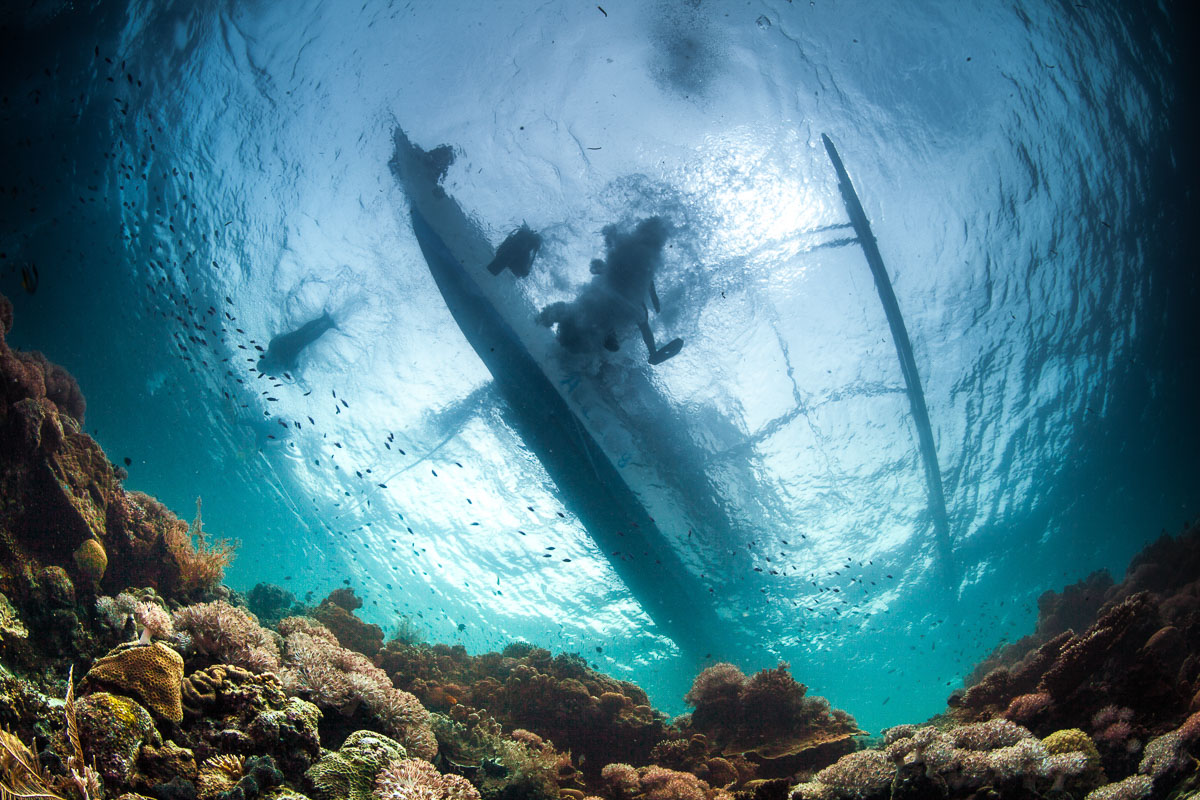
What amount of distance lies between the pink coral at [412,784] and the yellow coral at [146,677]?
1.73m

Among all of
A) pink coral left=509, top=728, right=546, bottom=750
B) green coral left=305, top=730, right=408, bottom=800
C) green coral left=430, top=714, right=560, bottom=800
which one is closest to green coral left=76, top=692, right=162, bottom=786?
green coral left=305, top=730, right=408, bottom=800

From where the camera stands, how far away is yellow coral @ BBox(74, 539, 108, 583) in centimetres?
694

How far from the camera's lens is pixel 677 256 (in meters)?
12.7

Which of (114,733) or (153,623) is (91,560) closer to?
(153,623)

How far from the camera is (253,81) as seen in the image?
1212cm

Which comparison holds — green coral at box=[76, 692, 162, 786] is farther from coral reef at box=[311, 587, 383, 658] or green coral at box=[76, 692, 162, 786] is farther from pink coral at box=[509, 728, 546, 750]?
coral reef at box=[311, 587, 383, 658]

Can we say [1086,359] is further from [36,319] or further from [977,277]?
[36,319]

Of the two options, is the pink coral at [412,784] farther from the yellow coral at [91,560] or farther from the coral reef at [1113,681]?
the coral reef at [1113,681]

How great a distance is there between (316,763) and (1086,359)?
2509 cm

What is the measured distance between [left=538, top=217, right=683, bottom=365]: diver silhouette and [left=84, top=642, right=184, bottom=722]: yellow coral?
10710mm

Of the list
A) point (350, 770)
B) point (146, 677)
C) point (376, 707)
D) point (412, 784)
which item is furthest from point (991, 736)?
point (146, 677)

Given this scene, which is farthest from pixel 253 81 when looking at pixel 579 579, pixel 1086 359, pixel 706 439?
pixel 1086 359

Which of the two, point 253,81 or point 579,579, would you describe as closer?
point 253,81

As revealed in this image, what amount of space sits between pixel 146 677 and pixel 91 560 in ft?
18.4
